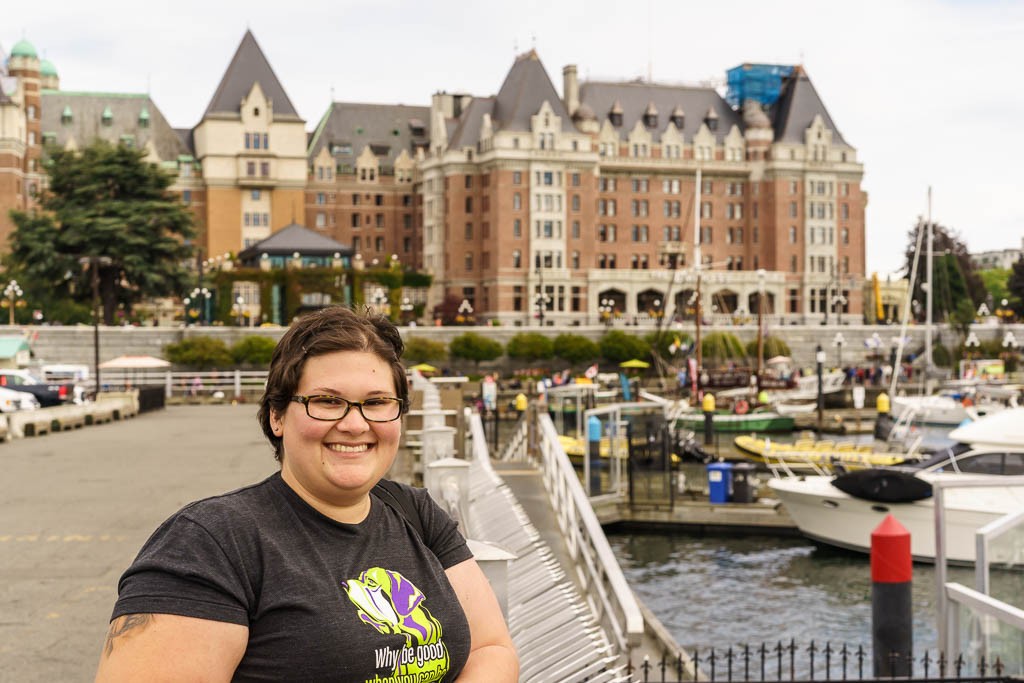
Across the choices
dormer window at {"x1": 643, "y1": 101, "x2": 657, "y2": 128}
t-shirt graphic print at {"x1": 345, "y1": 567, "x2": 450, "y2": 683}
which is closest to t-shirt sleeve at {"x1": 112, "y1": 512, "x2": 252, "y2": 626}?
t-shirt graphic print at {"x1": 345, "y1": 567, "x2": 450, "y2": 683}

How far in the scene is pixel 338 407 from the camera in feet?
10.4

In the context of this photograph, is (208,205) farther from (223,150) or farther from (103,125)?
(103,125)

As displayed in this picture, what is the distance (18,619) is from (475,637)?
19.8 ft

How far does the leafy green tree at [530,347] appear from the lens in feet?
240

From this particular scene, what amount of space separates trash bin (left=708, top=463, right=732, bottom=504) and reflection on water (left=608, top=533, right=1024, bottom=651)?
148cm

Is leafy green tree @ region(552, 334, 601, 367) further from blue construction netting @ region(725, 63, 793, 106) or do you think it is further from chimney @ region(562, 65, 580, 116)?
blue construction netting @ region(725, 63, 793, 106)

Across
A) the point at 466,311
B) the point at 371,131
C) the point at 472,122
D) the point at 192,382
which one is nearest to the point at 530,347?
the point at 466,311

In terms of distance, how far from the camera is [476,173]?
313 feet

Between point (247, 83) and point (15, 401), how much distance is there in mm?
65932

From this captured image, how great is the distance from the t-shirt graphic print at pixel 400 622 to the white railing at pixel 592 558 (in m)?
3.09

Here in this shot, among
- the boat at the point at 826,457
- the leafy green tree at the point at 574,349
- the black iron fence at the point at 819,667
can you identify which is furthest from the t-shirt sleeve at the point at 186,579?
the leafy green tree at the point at 574,349

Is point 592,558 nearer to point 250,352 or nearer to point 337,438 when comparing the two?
point 337,438

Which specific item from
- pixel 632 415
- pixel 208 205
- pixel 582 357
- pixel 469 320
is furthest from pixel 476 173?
pixel 632 415

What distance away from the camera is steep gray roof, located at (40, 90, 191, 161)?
101250mm
